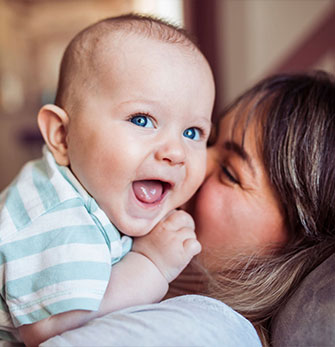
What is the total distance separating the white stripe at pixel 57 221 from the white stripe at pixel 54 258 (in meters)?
0.04

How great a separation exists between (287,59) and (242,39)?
2.97ft

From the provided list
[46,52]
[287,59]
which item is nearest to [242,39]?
[287,59]

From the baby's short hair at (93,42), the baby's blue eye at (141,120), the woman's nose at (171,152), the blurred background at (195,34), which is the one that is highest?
the baby's short hair at (93,42)

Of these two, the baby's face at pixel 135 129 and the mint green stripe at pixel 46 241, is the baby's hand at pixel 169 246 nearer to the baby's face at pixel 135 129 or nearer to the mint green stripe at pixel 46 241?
the baby's face at pixel 135 129

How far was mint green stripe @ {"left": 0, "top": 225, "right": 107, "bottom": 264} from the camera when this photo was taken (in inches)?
29.8

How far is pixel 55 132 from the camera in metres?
0.95

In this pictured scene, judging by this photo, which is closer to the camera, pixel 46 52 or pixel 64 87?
pixel 64 87

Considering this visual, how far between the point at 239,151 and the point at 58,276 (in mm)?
619

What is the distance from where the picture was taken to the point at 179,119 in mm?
872

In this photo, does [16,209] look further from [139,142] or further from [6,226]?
[139,142]

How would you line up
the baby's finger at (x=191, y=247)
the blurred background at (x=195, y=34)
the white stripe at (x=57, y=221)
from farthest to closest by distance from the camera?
the blurred background at (x=195, y=34) < the baby's finger at (x=191, y=247) < the white stripe at (x=57, y=221)

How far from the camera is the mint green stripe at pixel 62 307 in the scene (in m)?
0.71

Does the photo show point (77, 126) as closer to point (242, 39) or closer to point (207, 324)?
point (207, 324)

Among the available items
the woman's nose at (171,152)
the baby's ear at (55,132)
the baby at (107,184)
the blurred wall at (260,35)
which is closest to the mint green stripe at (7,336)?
the baby at (107,184)
